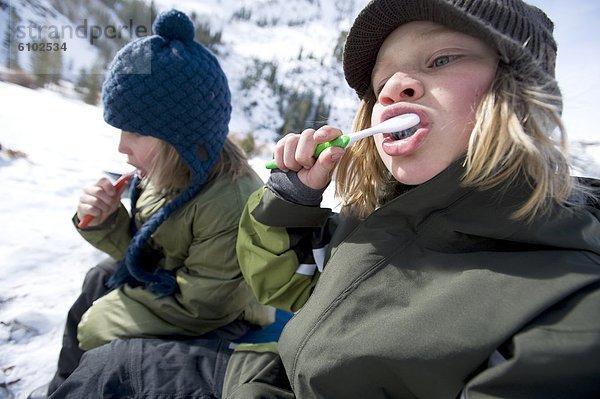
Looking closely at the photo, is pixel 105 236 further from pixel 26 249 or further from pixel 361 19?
pixel 361 19

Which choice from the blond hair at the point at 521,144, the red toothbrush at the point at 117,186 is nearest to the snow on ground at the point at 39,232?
the red toothbrush at the point at 117,186

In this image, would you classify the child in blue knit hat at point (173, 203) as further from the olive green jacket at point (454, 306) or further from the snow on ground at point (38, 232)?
the olive green jacket at point (454, 306)

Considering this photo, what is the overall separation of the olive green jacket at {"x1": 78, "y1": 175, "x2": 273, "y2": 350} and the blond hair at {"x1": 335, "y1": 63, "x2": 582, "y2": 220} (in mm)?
790

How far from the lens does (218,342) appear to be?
104cm

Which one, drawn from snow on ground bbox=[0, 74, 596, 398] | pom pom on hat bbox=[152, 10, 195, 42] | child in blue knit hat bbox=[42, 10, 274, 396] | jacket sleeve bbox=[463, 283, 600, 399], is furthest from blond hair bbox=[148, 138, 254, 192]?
jacket sleeve bbox=[463, 283, 600, 399]

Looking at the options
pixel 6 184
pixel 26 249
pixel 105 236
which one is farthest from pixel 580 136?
pixel 6 184

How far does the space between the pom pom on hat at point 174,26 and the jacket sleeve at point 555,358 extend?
1.27 m

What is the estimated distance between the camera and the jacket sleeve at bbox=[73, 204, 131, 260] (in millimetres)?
1376

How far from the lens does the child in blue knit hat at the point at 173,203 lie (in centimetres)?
116

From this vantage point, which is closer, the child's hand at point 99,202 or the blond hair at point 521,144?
the blond hair at point 521,144

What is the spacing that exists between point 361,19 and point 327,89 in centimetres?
1480

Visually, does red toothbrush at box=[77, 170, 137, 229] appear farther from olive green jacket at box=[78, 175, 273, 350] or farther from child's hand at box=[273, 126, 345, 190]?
child's hand at box=[273, 126, 345, 190]

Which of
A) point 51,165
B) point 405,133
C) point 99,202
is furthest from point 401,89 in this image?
point 51,165

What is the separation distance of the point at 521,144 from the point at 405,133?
19cm
